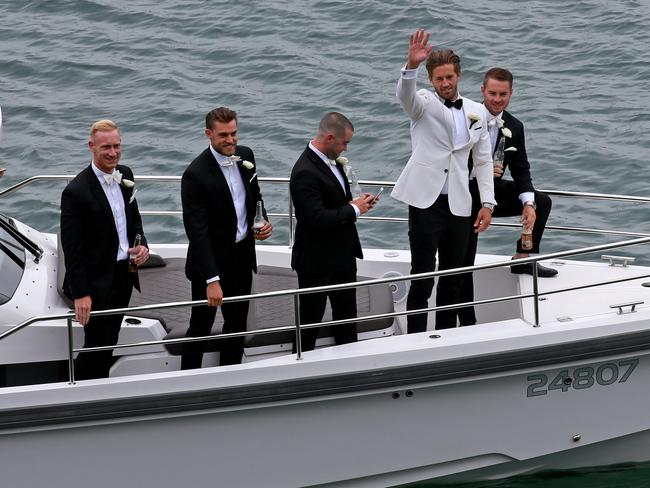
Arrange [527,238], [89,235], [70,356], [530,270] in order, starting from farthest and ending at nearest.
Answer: [530,270], [527,238], [89,235], [70,356]

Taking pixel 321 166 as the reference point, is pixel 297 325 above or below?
below

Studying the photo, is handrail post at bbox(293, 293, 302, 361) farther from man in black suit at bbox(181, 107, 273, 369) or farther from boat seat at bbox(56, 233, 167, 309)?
boat seat at bbox(56, 233, 167, 309)

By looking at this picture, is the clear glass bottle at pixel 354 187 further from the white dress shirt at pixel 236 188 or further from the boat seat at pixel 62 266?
the boat seat at pixel 62 266

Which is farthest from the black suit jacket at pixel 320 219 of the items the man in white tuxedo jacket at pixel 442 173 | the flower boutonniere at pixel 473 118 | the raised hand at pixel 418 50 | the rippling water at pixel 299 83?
the rippling water at pixel 299 83

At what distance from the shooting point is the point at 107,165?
7223 mm

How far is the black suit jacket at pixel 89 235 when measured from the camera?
716 centimetres

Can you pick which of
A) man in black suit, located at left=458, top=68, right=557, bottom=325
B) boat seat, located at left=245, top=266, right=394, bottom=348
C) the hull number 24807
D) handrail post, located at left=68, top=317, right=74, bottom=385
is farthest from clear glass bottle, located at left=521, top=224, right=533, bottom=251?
handrail post, located at left=68, top=317, right=74, bottom=385

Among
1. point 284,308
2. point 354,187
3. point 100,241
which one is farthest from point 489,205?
point 100,241

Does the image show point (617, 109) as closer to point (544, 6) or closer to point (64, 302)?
point (544, 6)

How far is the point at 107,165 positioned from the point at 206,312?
1.03 m

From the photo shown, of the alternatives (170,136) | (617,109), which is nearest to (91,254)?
(170,136)

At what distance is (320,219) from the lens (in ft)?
24.1

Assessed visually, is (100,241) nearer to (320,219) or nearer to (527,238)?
(320,219)

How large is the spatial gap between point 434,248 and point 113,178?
193cm
